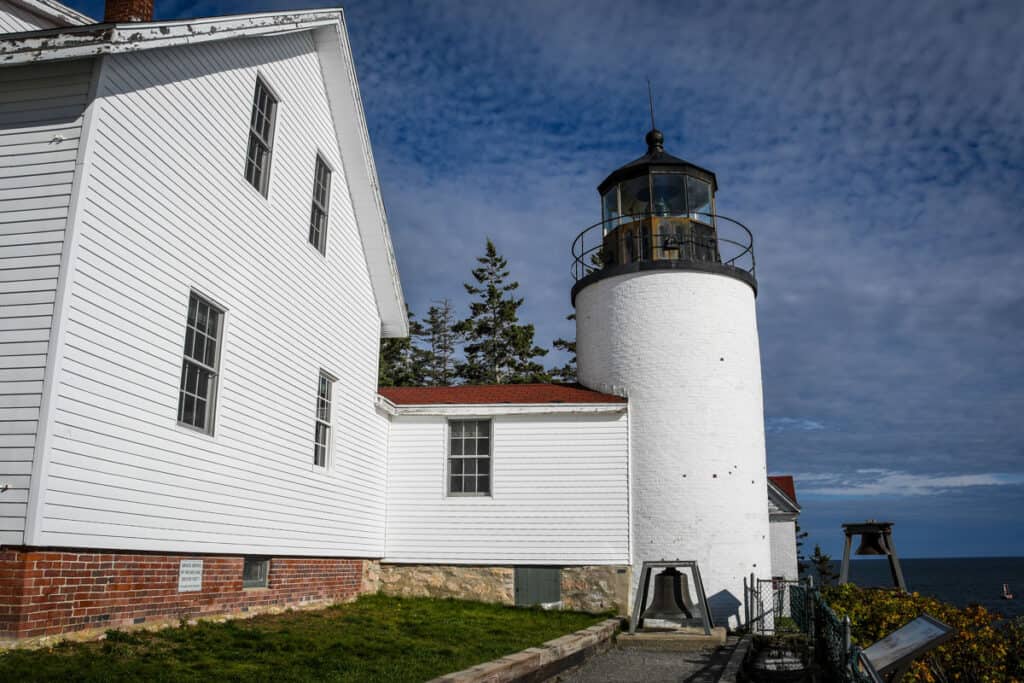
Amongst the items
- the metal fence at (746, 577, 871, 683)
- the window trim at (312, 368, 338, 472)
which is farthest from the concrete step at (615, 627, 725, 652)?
the window trim at (312, 368, 338, 472)

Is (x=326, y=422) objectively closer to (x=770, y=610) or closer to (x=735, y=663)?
(x=735, y=663)

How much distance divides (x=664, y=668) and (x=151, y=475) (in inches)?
279

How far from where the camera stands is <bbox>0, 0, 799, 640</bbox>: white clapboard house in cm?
803

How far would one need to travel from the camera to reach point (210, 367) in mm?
10477

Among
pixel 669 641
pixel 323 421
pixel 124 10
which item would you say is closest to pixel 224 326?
pixel 323 421

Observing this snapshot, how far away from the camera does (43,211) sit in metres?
8.14

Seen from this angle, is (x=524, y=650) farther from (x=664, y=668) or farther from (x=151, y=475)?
(x=151, y=475)

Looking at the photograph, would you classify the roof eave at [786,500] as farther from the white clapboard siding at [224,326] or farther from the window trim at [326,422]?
the window trim at [326,422]

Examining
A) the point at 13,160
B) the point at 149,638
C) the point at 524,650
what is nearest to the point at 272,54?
the point at 13,160

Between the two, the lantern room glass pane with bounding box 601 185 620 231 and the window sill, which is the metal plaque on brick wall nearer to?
the window sill

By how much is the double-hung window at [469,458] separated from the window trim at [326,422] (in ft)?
11.8

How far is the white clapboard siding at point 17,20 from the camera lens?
10.3m

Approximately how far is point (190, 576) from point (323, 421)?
176 inches

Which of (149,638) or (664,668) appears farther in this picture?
(664,668)
